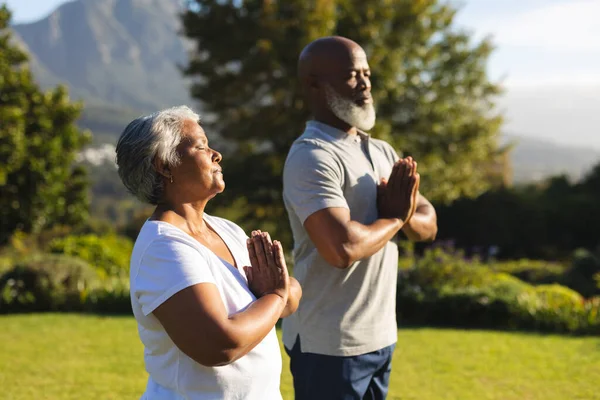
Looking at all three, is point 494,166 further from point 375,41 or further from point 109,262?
point 109,262

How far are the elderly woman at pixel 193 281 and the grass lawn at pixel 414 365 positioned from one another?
178 inches

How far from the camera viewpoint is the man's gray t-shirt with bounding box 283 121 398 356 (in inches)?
107

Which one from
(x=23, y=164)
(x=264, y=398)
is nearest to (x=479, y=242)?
(x=23, y=164)

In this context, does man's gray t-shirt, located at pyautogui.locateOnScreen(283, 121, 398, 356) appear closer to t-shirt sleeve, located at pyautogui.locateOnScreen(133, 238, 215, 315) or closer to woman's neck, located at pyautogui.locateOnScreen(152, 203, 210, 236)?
woman's neck, located at pyautogui.locateOnScreen(152, 203, 210, 236)

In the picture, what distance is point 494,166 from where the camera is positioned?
32.8 m

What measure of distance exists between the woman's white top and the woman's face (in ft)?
0.52

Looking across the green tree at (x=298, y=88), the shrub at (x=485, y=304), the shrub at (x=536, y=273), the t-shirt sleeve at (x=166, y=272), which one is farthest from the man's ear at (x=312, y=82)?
the green tree at (x=298, y=88)

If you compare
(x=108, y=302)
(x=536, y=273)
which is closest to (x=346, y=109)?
(x=108, y=302)

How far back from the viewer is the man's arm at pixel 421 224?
2.99 meters

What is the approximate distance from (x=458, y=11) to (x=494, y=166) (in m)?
11.5

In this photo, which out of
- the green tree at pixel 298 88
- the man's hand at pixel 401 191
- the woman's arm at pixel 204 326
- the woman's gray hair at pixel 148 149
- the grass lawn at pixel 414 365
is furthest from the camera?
the green tree at pixel 298 88

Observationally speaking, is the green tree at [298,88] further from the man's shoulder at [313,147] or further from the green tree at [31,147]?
the man's shoulder at [313,147]

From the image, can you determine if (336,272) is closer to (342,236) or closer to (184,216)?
(342,236)

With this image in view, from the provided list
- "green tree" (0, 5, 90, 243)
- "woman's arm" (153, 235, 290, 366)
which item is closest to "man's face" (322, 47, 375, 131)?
"woman's arm" (153, 235, 290, 366)
